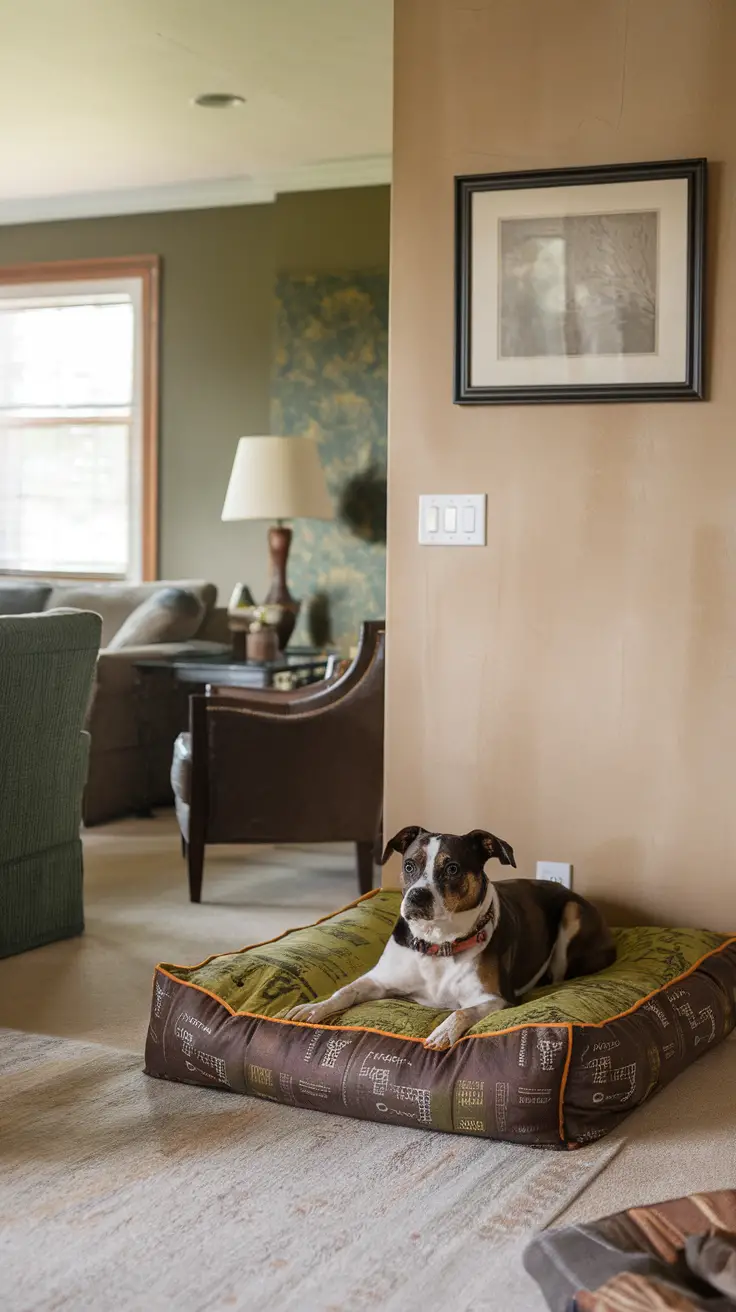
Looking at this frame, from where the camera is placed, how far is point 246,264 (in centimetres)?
678

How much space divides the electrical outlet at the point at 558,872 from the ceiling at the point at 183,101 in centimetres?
287

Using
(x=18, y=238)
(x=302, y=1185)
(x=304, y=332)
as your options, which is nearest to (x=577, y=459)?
(x=302, y=1185)

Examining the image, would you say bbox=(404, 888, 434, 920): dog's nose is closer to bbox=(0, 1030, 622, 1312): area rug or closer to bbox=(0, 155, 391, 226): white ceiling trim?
bbox=(0, 1030, 622, 1312): area rug

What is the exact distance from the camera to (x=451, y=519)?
3.35 meters

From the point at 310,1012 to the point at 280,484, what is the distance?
3668 mm

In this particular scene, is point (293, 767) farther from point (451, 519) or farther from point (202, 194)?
point (202, 194)

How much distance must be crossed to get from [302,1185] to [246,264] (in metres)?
5.33

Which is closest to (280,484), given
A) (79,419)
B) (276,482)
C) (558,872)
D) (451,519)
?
(276,482)

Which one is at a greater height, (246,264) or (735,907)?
(246,264)

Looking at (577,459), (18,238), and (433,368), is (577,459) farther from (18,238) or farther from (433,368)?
(18,238)

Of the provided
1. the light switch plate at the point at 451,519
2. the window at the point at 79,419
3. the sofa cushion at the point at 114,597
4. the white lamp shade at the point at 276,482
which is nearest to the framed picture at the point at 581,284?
the light switch plate at the point at 451,519

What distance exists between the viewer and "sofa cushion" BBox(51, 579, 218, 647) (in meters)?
6.32

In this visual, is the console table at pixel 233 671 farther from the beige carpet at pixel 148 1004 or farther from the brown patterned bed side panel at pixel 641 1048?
the brown patterned bed side panel at pixel 641 1048

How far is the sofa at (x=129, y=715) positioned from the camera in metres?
5.62
